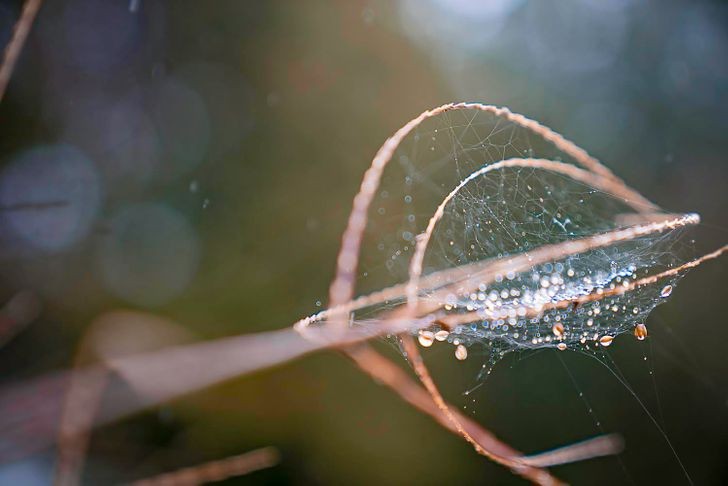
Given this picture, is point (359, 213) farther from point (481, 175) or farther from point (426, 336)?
point (426, 336)

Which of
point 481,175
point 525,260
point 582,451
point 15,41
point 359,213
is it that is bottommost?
point 582,451

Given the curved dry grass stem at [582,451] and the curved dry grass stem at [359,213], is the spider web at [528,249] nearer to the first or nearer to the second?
the curved dry grass stem at [359,213]

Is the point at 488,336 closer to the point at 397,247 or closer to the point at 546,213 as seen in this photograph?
the point at 546,213

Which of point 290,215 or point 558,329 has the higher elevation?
point 290,215

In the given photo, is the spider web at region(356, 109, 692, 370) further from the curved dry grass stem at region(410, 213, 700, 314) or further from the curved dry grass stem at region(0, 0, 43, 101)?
the curved dry grass stem at region(0, 0, 43, 101)

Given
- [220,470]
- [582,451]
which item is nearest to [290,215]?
[220,470]

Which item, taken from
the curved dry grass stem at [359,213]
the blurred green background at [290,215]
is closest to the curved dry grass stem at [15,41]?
the blurred green background at [290,215]
